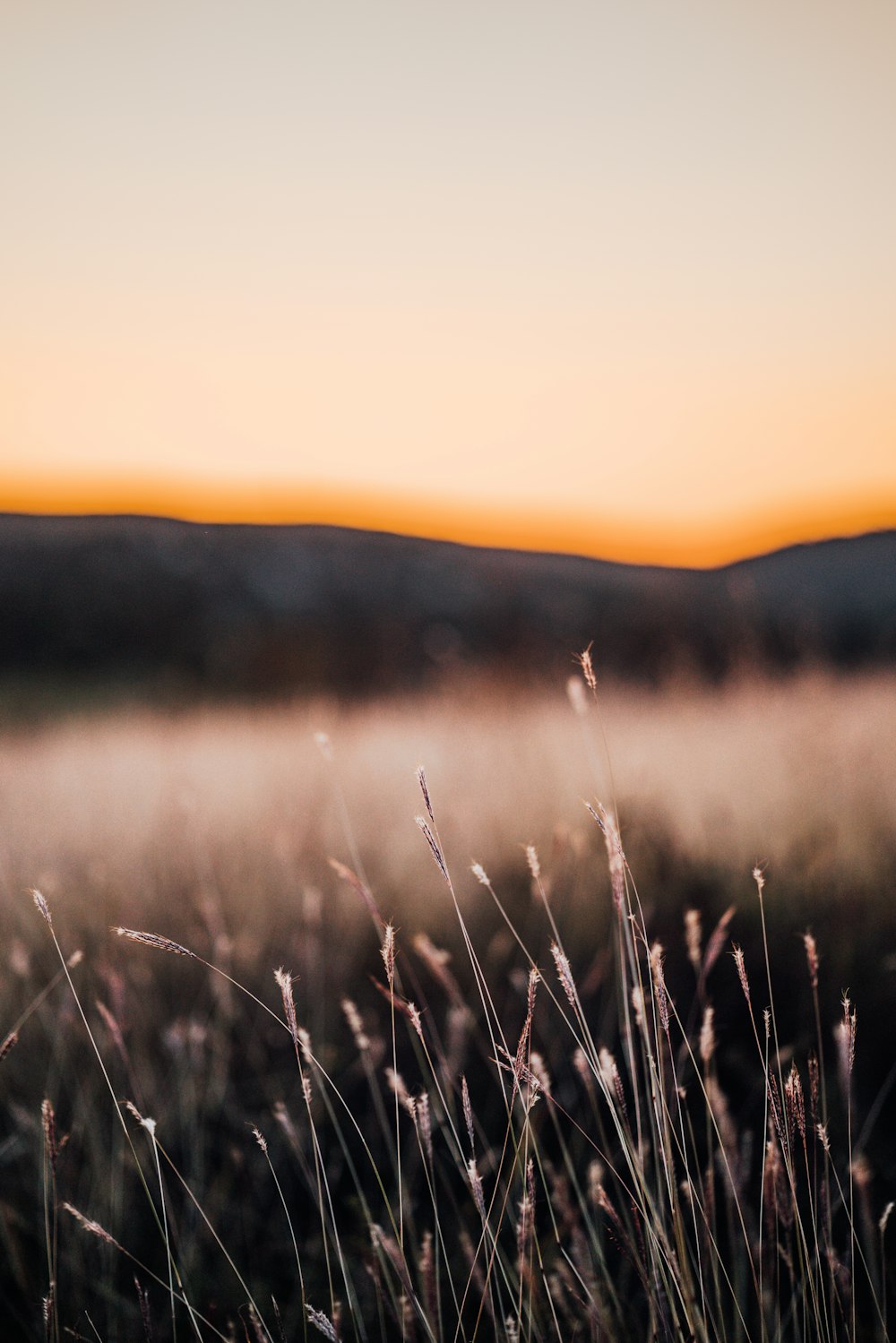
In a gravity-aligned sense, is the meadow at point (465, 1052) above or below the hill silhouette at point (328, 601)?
below

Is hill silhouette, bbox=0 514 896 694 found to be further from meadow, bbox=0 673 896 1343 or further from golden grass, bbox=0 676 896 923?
meadow, bbox=0 673 896 1343

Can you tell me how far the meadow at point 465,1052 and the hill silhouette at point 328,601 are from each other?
33.5 feet

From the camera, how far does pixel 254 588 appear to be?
23.2m

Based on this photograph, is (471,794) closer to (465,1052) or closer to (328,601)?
(465,1052)

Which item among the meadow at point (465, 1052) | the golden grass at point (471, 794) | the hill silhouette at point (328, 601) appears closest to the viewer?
the meadow at point (465, 1052)

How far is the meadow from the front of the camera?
0.93 meters

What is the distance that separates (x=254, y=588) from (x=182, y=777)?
20.2 metres

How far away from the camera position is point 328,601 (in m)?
23.5

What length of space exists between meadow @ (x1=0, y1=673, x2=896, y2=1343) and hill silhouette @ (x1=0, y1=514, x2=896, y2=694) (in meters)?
10.2

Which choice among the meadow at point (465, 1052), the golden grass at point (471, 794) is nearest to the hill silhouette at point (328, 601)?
the golden grass at point (471, 794)

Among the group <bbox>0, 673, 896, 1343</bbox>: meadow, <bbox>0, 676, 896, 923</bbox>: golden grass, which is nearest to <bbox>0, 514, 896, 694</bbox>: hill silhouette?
<bbox>0, 676, 896, 923</bbox>: golden grass

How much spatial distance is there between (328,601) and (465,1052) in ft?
73.2

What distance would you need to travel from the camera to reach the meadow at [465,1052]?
3.05 feet

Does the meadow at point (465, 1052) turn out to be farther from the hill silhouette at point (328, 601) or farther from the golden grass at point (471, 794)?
the hill silhouette at point (328, 601)
